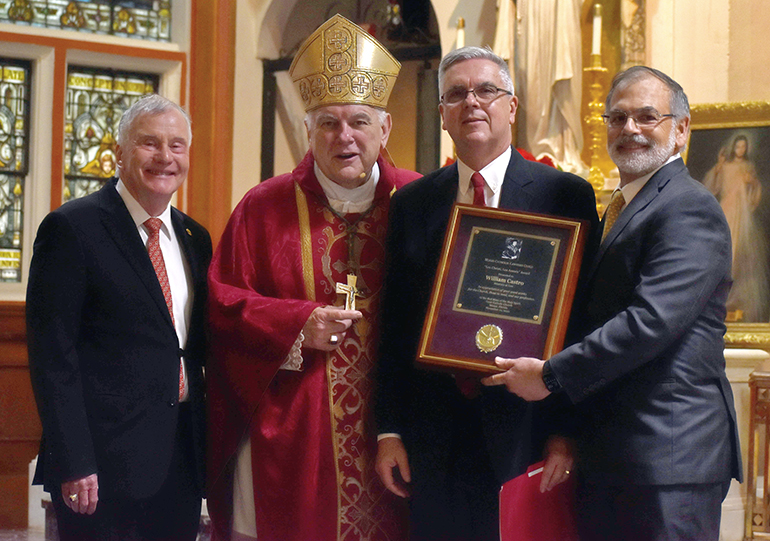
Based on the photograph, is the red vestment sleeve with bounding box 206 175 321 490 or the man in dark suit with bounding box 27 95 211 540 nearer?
the man in dark suit with bounding box 27 95 211 540

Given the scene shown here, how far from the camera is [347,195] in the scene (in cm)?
293

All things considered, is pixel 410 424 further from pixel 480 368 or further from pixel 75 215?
pixel 75 215

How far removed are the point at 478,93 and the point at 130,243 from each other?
1085mm

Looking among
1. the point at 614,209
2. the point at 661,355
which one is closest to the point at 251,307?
the point at 614,209

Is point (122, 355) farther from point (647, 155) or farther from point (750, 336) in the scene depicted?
point (750, 336)

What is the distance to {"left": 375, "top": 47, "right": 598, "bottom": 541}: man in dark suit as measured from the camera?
2.48 meters

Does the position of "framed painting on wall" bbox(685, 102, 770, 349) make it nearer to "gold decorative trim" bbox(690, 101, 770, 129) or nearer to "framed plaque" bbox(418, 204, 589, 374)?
"gold decorative trim" bbox(690, 101, 770, 129)

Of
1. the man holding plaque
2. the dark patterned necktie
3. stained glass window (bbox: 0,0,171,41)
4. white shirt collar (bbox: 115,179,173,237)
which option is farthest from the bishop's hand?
stained glass window (bbox: 0,0,171,41)

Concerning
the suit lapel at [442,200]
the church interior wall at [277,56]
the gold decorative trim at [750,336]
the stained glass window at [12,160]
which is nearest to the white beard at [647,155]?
the suit lapel at [442,200]

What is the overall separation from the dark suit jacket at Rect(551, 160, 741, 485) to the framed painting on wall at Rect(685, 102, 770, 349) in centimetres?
257

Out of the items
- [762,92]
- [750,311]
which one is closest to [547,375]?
[750,311]

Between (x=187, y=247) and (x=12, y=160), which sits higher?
(x=12, y=160)

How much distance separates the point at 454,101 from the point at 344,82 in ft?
1.41

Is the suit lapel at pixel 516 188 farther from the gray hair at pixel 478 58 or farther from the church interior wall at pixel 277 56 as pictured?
the church interior wall at pixel 277 56
